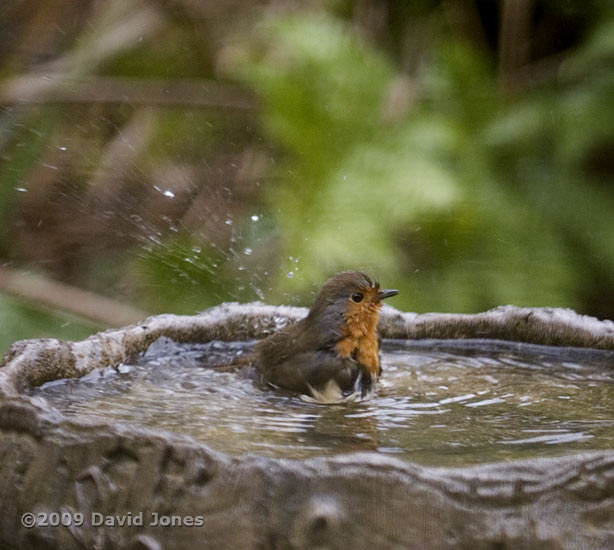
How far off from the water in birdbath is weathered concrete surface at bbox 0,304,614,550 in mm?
129

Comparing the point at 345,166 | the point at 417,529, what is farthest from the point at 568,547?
the point at 345,166

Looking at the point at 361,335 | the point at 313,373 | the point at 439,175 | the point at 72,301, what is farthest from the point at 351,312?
the point at 72,301

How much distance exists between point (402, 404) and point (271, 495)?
849 millimetres

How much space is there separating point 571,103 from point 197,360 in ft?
7.78

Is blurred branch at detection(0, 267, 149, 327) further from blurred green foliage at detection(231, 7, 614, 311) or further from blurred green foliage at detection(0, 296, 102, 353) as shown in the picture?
blurred green foliage at detection(231, 7, 614, 311)

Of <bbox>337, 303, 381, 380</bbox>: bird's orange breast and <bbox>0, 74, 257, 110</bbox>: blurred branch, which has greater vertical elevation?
<bbox>0, 74, 257, 110</bbox>: blurred branch

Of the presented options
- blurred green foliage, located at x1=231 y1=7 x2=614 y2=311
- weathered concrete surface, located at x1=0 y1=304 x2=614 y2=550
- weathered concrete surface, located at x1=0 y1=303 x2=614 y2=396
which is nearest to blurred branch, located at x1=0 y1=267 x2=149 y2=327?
blurred green foliage, located at x1=231 y1=7 x2=614 y2=311

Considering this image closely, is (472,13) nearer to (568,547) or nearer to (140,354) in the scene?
(140,354)

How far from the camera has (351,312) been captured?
2396mm

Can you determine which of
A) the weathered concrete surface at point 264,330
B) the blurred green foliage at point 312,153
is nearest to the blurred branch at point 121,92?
the blurred green foliage at point 312,153

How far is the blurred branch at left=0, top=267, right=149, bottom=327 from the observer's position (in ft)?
12.1

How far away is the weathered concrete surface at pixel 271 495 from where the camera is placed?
3.98 ft

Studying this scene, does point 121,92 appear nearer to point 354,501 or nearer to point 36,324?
point 36,324

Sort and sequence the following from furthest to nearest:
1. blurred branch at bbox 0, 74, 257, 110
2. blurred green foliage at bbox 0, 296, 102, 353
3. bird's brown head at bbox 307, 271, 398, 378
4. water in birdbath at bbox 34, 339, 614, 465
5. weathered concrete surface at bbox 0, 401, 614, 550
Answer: blurred branch at bbox 0, 74, 257, 110 → blurred green foliage at bbox 0, 296, 102, 353 → bird's brown head at bbox 307, 271, 398, 378 → water in birdbath at bbox 34, 339, 614, 465 → weathered concrete surface at bbox 0, 401, 614, 550
